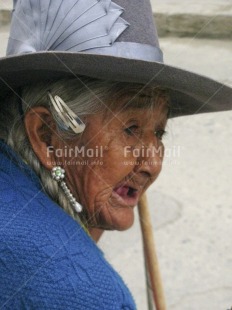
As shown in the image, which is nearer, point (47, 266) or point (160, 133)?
point (47, 266)

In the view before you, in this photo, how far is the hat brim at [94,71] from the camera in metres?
1.32

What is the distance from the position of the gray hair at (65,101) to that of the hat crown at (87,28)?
73 mm

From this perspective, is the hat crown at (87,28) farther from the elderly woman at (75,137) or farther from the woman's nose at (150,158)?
the woman's nose at (150,158)

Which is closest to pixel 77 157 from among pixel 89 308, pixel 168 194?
pixel 89 308

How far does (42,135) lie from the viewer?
1501 millimetres

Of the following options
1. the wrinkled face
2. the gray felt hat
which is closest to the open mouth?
the wrinkled face

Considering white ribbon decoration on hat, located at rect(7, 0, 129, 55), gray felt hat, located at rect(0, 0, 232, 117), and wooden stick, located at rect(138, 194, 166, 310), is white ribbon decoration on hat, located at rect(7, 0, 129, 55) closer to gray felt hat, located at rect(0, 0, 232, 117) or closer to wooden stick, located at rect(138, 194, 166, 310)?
gray felt hat, located at rect(0, 0, 232, 117)

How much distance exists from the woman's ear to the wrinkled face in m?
0.04

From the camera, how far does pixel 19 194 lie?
1.42 meters

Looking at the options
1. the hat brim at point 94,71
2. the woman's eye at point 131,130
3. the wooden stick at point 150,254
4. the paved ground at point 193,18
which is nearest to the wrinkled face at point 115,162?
the woman's eye at point 131,130

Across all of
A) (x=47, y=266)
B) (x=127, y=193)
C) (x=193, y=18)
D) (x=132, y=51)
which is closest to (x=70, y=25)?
(x=132, y=51)

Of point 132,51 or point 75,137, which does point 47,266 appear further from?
point 132,51

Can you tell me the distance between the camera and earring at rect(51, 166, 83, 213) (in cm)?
151

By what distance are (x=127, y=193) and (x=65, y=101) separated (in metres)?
0.28
